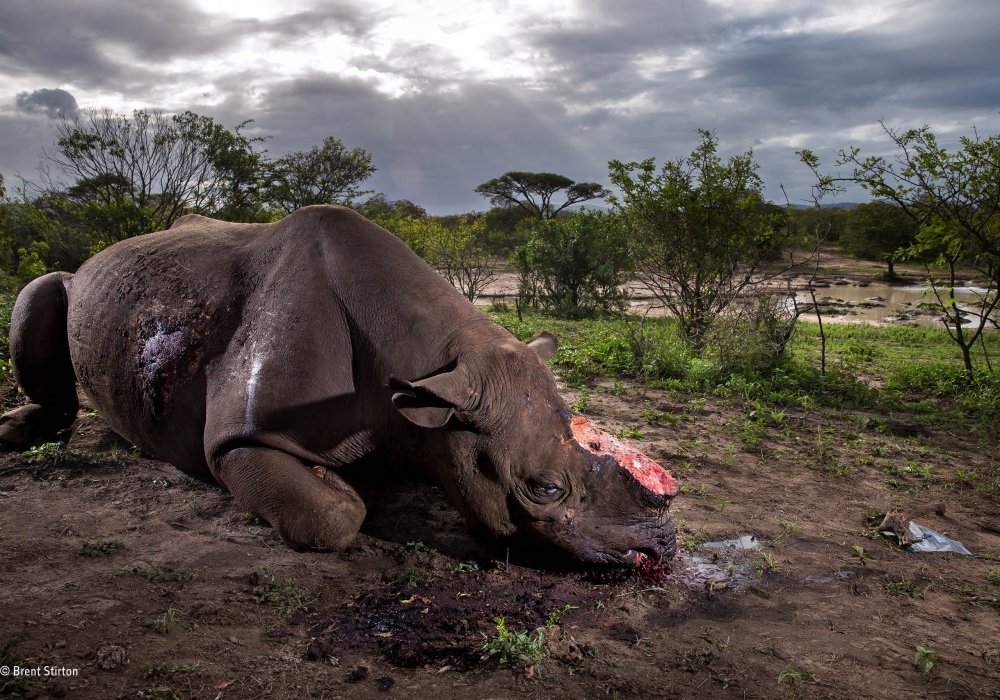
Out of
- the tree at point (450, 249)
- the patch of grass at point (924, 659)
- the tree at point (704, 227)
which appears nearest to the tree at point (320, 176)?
the tree at point (450, 249)

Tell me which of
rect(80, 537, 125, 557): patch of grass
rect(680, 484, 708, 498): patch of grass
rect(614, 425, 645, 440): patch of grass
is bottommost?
rect(680, 484, 708, 498): patch of grass

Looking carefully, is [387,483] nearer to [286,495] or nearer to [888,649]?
[286,495]

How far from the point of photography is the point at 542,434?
3701mm

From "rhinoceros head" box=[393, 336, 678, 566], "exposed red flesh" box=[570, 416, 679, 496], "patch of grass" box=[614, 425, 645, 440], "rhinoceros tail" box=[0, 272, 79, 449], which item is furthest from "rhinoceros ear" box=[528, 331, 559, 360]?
"rhinoceros tail" box=[0, 272, 79, 449]

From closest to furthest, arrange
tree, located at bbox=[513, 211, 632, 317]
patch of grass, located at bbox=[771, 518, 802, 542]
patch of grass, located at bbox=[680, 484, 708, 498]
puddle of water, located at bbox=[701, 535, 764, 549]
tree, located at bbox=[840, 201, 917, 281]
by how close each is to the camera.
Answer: puddle of water, located at bbox=[701, 535, 764, 549], patch of grass, located at bbox=[771, 518, 802, 542], patch of grass, located at bbox=[680, 484, 708, 498], tree, located at bbox=[513, 211, 632, 317], tree, located at bbox=[840, 201, 917, 281]

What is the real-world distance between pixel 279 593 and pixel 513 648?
52.9 inches

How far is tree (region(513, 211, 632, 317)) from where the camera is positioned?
17188mm

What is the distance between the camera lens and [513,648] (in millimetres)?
3129

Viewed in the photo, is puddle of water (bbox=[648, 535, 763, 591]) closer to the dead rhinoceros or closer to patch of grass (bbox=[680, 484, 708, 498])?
the dead rhinoceros

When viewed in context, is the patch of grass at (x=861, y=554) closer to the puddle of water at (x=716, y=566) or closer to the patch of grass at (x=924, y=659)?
the puddle of water at (x=716, y=566)

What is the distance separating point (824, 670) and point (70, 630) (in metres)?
3.53

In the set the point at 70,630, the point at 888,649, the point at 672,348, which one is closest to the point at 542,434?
the point at 888,649

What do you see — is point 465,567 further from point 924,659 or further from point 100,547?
point 924,659

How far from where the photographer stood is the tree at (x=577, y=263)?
17.2 m
